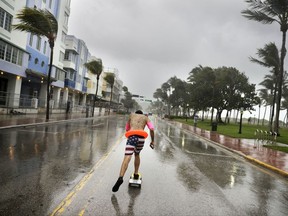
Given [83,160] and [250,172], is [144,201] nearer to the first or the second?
[83,160]

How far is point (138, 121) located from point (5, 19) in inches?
Result: 933

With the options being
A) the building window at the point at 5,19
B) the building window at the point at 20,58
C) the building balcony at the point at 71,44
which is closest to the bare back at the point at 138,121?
the building window at the point at 5,19

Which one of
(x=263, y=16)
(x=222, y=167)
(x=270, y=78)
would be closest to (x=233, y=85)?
(x=270, y=78)

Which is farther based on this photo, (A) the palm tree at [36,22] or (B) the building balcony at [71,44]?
(B) the building balcony at [71,44]

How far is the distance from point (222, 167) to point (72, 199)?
6.16m

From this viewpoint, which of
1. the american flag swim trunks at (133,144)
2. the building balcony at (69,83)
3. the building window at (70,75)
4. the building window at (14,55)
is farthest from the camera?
the building window at (70,75)

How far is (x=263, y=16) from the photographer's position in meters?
23.9

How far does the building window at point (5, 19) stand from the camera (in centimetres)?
2363

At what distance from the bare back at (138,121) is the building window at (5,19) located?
22973 millimetres

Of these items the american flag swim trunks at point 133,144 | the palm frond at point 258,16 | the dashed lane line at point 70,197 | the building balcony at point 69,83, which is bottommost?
the dashed lane line at point 70,197

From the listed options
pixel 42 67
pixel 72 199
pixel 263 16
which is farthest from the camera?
pixel 42 67

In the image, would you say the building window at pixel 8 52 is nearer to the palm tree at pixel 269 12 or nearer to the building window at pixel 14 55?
the building window at pixel 14 55

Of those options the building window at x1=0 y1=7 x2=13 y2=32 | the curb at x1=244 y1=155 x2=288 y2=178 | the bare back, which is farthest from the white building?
the bare back

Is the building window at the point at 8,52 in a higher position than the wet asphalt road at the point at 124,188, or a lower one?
higher
